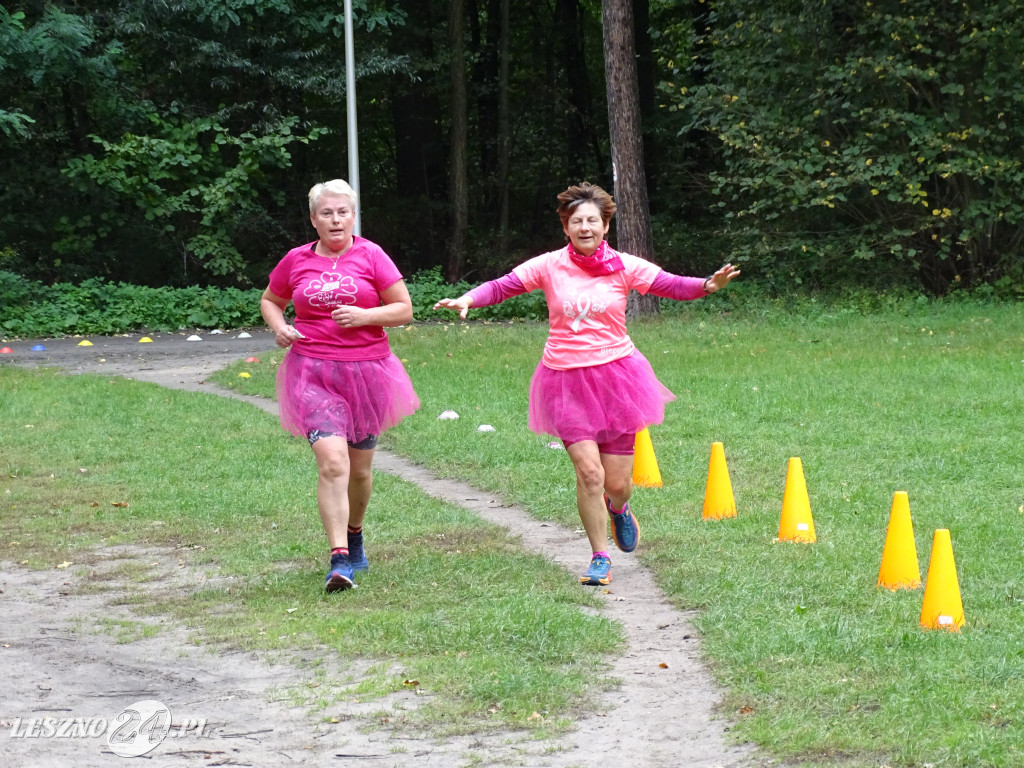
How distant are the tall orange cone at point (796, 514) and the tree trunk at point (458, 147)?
23.4 metres

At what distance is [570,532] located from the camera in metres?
8.06

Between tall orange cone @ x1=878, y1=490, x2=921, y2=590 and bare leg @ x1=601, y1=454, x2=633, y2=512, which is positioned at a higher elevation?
bare leg @ x1=601, y1=454, x2=633, y2=512

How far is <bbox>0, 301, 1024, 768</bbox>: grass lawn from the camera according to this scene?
4.90m

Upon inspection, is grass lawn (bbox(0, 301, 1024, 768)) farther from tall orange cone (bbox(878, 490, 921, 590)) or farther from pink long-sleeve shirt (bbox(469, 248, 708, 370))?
pink long-sleeve shirt (bbox(469, 248, 708, 370))

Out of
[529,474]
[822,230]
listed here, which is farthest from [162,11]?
[529,474]

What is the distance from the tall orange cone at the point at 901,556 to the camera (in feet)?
20.6

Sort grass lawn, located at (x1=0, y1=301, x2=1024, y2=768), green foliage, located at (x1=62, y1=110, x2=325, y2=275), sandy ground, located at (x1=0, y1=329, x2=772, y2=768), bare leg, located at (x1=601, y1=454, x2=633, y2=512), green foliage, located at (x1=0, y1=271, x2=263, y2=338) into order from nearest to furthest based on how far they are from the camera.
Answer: sandy ground, located at (x1=0, y1=329, x2=772, y2=768) → grass lawn, located at (x1=0, y1=301, x2=1024, y2=768) → bare leg, located at (x1=601, y1=454, x2=633, y2=512) → green foliage, located at (x1=0, y1=271, x2=263, y2=338) → green foliage, located at (x1=62, y1=110, x2=325, y2=275)

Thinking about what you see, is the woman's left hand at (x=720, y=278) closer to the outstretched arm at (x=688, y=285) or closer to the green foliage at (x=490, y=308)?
the outstretched arm at (x=688, y=285)

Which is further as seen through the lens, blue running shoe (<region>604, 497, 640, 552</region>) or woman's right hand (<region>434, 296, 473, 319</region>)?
blue running shoe (<region>604, 497, 640, 552</region>)

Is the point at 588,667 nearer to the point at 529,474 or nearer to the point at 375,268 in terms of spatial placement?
the point at 375,268

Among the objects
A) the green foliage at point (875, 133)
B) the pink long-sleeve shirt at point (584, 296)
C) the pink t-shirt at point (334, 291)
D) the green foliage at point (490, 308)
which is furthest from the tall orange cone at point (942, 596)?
the green foliage at point (490, 308)

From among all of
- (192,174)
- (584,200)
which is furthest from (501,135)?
(584,200)

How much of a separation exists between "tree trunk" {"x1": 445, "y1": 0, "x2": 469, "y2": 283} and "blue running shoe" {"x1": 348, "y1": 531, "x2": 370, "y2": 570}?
2358 cm

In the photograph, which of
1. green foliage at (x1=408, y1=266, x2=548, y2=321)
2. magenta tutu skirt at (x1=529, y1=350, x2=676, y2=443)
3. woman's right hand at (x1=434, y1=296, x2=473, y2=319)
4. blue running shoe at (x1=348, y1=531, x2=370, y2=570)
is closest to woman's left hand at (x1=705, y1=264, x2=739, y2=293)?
magenta tutu skirt at (x1=529, y1=350, x2=676, y2=443)
